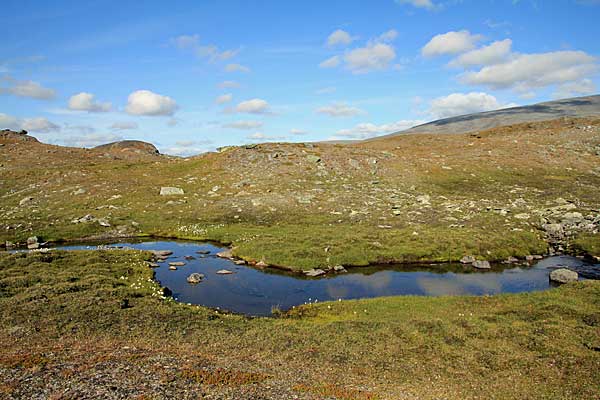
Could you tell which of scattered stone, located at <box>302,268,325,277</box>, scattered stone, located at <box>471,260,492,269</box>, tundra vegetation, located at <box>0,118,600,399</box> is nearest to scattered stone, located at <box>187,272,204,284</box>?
tundra vegetation, located at <box>0,118,600,399</box>

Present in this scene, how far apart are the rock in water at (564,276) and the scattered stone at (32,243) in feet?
184

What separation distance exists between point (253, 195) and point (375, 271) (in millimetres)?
31686

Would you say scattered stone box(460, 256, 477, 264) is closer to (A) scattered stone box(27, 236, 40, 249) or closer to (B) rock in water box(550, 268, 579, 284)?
(B) rock in water box(550, 268, 579, 284)

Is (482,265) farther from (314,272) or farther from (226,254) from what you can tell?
(226,254)

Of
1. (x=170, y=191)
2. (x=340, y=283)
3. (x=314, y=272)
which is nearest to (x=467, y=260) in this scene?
(x=340, y=283)

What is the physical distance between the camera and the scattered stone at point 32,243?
156 ft

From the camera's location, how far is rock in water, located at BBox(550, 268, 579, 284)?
34.3 metres

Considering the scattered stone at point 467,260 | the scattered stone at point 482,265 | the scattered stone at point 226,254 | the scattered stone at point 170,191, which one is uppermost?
the scattered stone at point 170,191

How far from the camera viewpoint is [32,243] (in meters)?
48.4

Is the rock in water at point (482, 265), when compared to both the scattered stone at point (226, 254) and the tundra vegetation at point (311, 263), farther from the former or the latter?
the scattered stone at point (226, 254)

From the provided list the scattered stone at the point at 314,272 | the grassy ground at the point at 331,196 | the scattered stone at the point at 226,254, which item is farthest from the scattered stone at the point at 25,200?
the scattered stone at the point at 314,272

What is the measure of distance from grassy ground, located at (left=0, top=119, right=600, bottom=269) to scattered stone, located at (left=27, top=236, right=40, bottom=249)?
292cm

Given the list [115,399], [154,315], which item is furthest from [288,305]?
[115,399]

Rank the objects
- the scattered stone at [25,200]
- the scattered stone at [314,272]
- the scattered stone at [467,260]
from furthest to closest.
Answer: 1. the scattered stone at [25,200]
2. the scattered stone at [467,260]
3. the scattered stone at [314,272]
